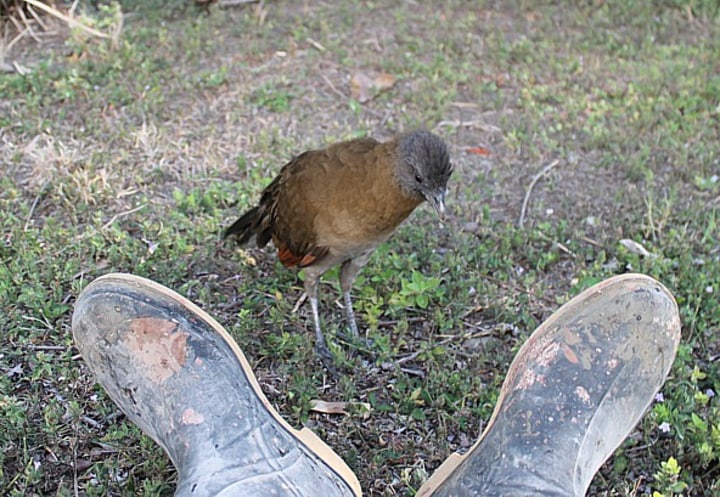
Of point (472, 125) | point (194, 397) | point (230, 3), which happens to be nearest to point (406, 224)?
point (472, 125)

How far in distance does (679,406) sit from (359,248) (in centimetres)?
147

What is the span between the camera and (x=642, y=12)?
7395 millimetres

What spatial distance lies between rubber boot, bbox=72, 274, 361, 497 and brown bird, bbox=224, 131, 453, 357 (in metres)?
0.88

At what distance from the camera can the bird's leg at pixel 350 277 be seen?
3656 mm

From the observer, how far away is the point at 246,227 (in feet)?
13.0

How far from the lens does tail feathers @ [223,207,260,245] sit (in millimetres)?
3904

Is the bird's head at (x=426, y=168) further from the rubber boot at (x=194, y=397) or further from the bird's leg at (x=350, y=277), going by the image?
the rubber boot at (x=194, y=397)

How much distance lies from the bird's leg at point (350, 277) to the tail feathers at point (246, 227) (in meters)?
0.49

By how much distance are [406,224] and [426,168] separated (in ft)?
4.20

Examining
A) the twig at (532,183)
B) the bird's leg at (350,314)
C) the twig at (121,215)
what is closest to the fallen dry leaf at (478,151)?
the twig at (532,183)

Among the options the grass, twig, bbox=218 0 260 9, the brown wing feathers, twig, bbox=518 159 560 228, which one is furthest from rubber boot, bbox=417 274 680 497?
twig, bbox=218 0 260 9

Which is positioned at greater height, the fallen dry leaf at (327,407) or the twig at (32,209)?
the twig at (32,209)

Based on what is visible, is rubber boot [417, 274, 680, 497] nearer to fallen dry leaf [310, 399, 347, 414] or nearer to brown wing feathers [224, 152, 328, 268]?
fallen dry leaf [310, 399, 347, 414]

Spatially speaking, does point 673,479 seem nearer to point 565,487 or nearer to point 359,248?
point 565,487
